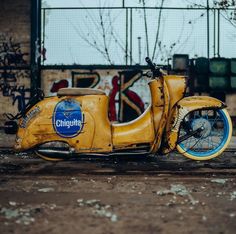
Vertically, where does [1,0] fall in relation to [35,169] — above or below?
above

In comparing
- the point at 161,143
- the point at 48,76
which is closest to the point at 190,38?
the point at 48,76

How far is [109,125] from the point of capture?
4680 millimetres

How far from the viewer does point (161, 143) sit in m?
4.64

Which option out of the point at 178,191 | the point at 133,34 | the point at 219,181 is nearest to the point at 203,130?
the point at 219,181

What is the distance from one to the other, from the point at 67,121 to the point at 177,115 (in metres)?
1.36

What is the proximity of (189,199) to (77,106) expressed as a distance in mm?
1997

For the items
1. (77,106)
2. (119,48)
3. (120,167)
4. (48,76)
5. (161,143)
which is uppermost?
(119,48)

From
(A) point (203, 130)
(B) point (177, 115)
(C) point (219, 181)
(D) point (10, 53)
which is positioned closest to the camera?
(C) point (219, 181)

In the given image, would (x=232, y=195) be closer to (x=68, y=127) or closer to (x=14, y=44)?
(x=68, y=127)

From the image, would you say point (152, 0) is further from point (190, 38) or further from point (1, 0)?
point (1, 0)

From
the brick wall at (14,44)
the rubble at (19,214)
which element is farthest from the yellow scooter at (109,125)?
the brick wall at (14,44)

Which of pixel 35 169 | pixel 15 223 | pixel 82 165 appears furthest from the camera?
pixel 82 165

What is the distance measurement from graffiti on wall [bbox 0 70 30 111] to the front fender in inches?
320

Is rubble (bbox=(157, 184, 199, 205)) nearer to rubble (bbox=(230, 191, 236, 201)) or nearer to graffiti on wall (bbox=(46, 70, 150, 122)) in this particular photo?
rubble (bbox=(230, 191, 236, 201))
